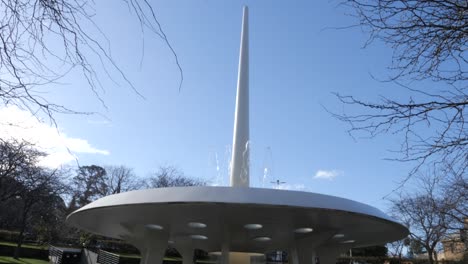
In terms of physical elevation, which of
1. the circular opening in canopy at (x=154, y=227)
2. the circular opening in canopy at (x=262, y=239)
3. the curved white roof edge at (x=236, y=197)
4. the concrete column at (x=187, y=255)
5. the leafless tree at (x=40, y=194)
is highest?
the leafless tree at (x=40, y=194)

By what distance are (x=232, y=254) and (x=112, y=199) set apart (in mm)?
8659

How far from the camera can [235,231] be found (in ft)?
41.7

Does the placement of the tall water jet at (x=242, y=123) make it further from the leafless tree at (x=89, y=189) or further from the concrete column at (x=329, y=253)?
the leafless tree at (x=89, y=189)

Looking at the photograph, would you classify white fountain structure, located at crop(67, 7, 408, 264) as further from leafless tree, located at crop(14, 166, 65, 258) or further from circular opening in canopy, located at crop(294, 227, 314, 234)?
leafless tree, located at crop(14, 166, 65, 258)

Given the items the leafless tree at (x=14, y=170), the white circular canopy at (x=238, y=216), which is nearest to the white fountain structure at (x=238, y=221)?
the white circular canopy at (x=238, y=216)

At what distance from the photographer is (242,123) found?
20.8m

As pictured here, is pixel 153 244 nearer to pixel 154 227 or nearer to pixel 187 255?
pixel 154 227

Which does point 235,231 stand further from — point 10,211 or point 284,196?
point 10,211

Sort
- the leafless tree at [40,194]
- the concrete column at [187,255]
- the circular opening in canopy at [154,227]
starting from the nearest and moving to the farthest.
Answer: the circular opening in canopy at [154,227] < the concrete column at [187,255] < the leafless tree at [40,194]

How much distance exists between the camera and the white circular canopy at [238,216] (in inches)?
364

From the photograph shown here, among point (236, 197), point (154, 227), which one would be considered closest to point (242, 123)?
point (154, 227)

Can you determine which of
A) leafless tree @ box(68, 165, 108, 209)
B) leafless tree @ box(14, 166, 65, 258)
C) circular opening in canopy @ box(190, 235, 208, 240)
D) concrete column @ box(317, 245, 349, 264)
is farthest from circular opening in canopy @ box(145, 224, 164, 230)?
leafless tree @ box(68, 165, 108, 209)

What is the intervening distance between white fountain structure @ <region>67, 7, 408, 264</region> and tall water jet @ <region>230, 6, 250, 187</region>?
3.35 metres

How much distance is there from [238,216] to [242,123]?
33.9ft
